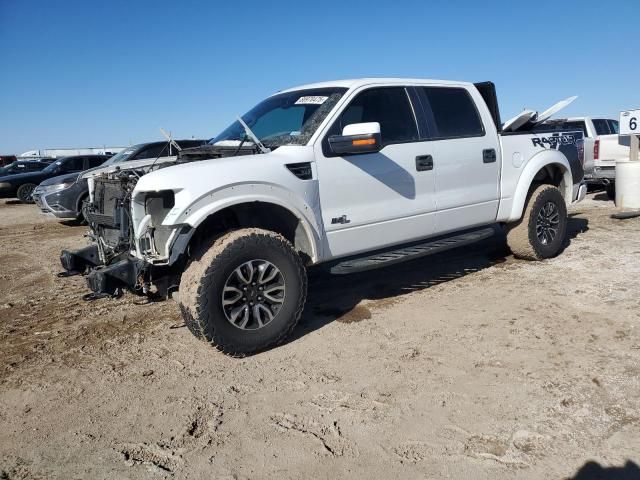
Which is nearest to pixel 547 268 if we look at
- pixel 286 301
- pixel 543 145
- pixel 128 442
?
pixel 543 145

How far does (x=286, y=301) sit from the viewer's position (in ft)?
13.0

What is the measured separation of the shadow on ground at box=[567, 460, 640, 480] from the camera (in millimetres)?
2414

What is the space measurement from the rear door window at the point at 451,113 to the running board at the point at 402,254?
1.01 m

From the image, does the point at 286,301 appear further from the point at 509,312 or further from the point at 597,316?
the point at 597,316

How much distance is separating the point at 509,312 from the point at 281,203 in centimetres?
222

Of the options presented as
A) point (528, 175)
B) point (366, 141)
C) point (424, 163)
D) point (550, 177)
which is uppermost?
point (366, 141)

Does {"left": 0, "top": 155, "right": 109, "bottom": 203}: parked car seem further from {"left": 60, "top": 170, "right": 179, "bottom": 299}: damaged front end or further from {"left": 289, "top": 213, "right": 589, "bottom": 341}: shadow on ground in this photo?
{"left": 289, "top": 213, "right": 589, "bottom": 341}: shadow on ground

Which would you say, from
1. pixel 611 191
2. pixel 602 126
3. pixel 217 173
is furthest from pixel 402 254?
pixel 602 126

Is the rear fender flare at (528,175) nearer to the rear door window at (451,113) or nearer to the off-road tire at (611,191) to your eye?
the rear door window at (451,113)

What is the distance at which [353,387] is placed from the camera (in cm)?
336

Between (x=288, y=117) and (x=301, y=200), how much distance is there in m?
0.94

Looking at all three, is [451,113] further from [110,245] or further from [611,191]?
[611,191]

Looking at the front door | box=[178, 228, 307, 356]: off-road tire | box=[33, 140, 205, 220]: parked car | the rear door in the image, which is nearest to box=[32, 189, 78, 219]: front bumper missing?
box=[33, 140, 205, 220]: parked car

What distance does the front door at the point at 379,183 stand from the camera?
13.9 ft
